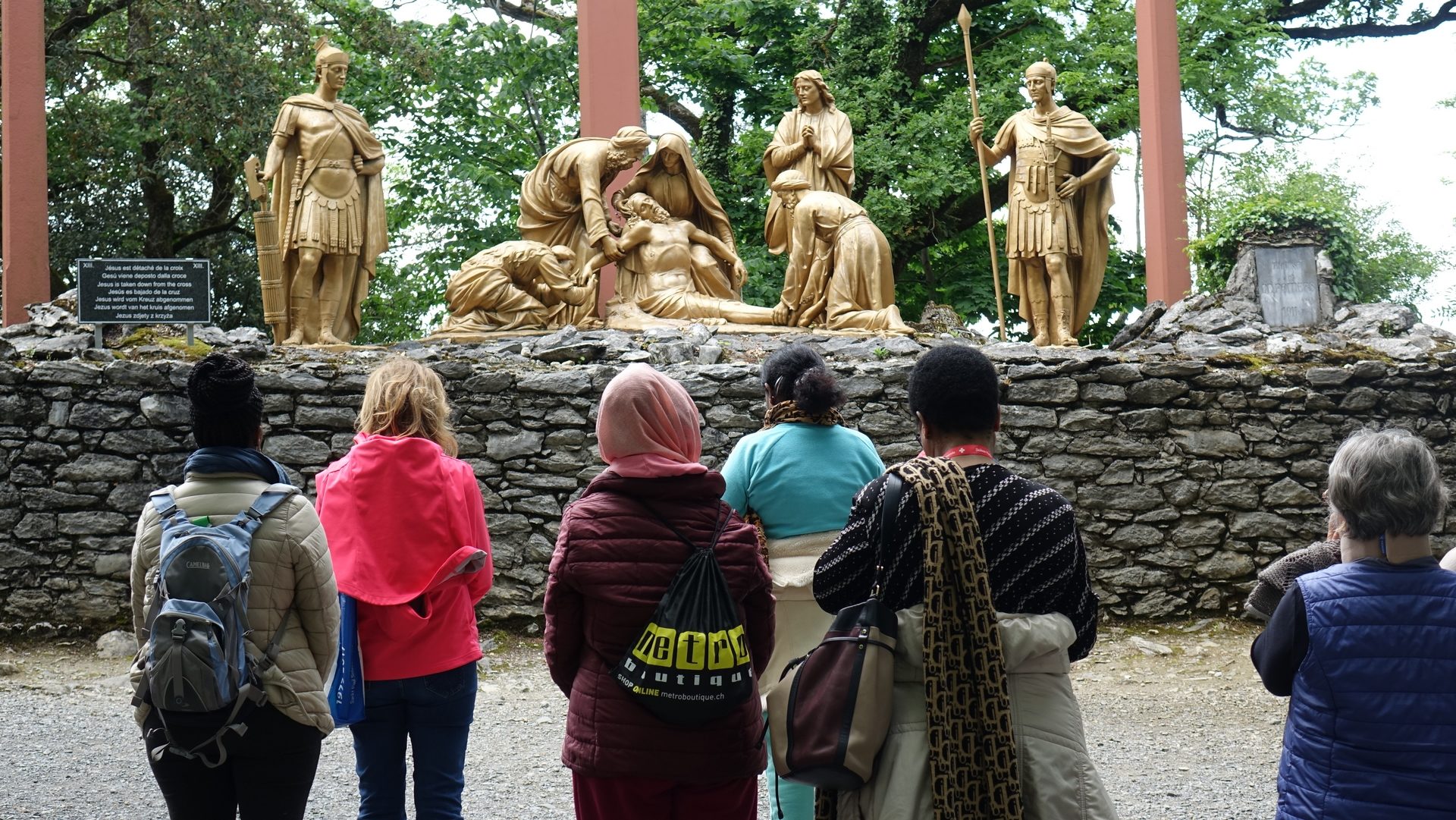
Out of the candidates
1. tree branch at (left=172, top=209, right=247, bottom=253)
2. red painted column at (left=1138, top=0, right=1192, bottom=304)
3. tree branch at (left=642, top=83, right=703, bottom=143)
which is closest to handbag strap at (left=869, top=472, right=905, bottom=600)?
red painted column at (left=1138, top=0, right=1192, bottom=304)

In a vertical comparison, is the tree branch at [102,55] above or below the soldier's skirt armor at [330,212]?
above

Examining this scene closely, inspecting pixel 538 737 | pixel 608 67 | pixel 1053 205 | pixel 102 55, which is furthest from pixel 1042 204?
pixel 102 55

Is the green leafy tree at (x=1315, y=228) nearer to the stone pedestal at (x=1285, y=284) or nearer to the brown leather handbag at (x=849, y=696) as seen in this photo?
the stone pedestal at (x=1285, y=284)

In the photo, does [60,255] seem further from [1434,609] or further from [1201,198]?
[1434,609]

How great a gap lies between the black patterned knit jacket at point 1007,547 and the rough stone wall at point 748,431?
5151mm

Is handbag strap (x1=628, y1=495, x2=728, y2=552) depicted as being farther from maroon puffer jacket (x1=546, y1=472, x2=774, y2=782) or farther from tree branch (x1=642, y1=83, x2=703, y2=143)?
tree branch (x1=642, y1=83, x2=703, y2=143)

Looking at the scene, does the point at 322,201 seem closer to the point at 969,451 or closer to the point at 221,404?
the point at 221,404

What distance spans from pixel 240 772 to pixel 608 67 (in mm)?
8730

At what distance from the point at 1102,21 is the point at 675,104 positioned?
5.43 m

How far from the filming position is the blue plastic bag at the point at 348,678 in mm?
2920

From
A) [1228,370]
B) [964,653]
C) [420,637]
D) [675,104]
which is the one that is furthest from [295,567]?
[675,104]

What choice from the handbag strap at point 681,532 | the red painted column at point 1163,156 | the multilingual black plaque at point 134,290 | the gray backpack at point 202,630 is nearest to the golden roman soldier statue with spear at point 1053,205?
the red painted column at point 1163,156

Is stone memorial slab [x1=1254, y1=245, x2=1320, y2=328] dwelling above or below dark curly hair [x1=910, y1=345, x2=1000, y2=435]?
above

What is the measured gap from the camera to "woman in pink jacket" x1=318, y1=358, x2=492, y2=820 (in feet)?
9.84
